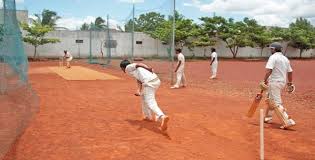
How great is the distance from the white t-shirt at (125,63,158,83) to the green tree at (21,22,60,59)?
104 ft

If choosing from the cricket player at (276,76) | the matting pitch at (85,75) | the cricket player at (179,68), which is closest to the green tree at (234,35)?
the matting pitch at (85,75)

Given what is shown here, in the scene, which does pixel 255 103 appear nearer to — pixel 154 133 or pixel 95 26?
pixel 154 133

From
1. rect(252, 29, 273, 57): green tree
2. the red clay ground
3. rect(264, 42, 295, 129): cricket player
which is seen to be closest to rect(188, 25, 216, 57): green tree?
rect(252, 29, 273, 57): green tree

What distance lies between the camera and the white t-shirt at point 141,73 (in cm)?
834

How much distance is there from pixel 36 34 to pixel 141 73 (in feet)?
107

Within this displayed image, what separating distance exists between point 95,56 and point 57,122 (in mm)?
34365

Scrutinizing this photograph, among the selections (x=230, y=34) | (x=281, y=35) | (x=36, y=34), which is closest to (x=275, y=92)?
(x=36, y=34)

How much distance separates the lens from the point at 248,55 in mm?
52031

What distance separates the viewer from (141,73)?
8391 mm

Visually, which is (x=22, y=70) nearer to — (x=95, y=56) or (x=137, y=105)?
(x=137, y=105)

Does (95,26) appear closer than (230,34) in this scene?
Yes

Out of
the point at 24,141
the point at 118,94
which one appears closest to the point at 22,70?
the point at 118,94

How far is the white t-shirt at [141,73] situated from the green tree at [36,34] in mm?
31713

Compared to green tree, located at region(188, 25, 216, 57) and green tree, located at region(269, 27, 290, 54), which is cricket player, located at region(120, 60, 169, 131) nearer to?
green tree, located at region(188, 25, 216, 57)
